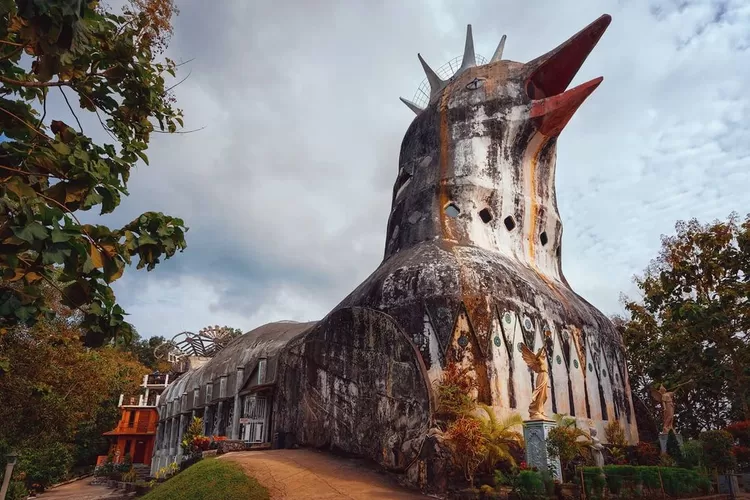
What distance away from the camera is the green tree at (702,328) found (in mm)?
17969

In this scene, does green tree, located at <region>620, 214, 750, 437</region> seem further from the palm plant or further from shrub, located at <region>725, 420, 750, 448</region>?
the palm plant

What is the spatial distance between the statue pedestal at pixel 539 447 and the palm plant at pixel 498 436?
0.37m

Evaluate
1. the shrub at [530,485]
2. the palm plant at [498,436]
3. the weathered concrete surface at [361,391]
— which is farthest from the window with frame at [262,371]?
the shrub at [530,485]

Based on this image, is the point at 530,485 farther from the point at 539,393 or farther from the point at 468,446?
the point at 539,393

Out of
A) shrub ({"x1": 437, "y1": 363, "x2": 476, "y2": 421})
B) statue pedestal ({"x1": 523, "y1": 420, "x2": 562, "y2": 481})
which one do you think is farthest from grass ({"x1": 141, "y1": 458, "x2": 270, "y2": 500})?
statue pedestal ({"x1": 523, "y1": 420, "x2": 562, "y2": 481})

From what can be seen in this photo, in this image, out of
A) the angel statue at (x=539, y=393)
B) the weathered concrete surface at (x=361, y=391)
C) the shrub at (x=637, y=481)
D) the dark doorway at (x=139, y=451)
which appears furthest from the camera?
the dark doorway at (x=139, y=451)

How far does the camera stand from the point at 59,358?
52.7ft

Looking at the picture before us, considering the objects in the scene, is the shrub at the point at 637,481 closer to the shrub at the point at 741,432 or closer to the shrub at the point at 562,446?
the shrub at the point at 562,446

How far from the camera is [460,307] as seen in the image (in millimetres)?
12453

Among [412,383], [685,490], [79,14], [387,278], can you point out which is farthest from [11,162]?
[685,490]

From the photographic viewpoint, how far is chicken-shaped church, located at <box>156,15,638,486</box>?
12.1 metres

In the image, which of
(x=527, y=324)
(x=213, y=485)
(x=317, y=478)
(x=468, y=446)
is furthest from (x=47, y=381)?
(x=527, y=324)

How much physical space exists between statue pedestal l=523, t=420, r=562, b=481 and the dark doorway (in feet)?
112

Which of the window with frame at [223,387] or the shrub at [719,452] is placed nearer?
the shrub at [719,452]
